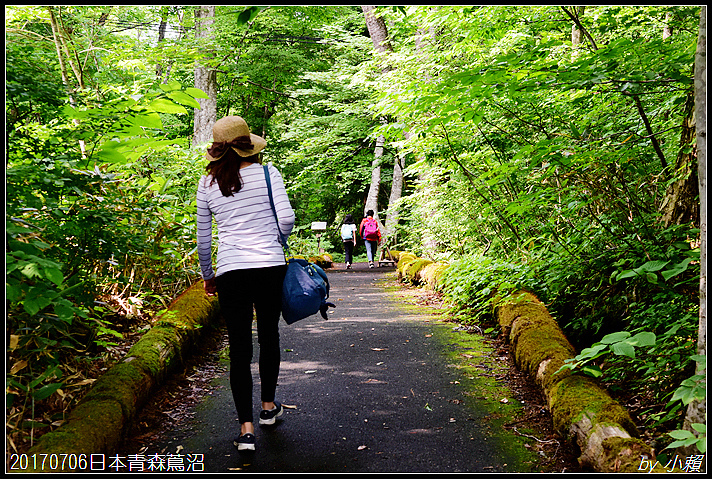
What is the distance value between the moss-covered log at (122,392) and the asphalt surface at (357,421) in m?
0.34

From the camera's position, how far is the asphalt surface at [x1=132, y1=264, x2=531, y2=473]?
349 cm

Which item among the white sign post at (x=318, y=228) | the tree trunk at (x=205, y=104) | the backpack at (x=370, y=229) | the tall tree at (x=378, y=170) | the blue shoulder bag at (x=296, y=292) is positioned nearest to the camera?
the blue shoulder bag at (x=296, y=292)

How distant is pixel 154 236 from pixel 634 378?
5364mm

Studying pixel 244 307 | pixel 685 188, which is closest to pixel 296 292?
pixel 244 307

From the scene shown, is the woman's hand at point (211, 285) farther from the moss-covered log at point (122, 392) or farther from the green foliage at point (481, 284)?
the green foliage at point (481, 284)

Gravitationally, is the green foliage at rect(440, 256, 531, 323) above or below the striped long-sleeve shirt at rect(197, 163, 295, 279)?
below

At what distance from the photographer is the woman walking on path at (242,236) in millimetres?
3699

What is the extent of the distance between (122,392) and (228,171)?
173 centimetres

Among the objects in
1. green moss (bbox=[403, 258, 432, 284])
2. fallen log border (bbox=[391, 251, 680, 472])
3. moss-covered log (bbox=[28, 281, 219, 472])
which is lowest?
green moss (bbox=[403, 258, 432, 284])

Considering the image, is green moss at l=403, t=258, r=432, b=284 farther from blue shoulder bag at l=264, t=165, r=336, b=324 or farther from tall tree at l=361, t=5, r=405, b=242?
blue shoulder bag at l=264, t=165, r=336, b=324

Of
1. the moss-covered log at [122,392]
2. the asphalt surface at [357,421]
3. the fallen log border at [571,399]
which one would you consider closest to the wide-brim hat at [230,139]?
the moss-covered log at [122,392]

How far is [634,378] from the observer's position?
15.8 feet

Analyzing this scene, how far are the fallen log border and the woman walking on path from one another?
2.09m

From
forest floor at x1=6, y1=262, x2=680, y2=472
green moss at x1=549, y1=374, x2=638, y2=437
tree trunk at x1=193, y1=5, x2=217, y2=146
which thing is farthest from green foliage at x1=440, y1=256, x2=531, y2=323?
tree trunk at x1=193, y1=5, x2=217, y2=146
